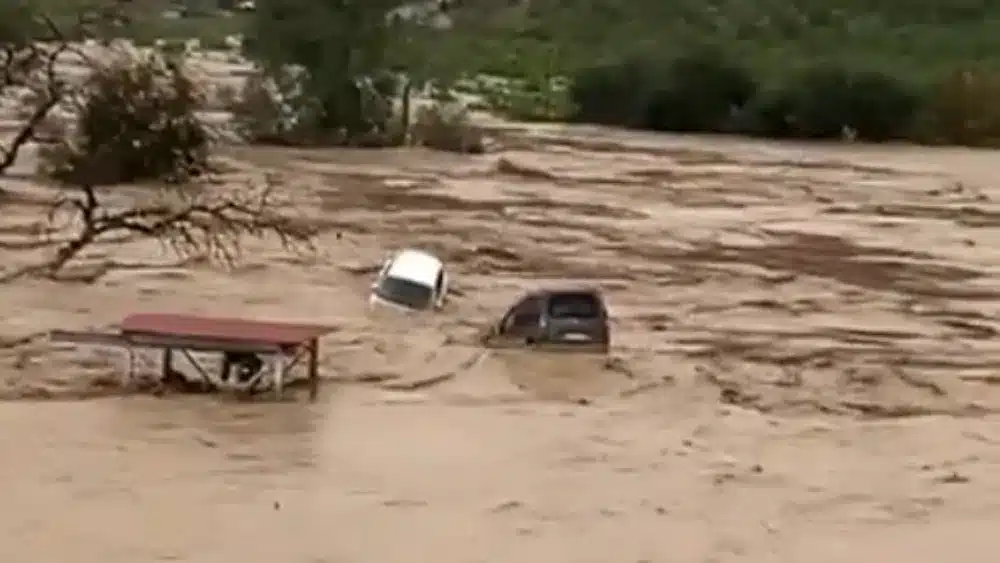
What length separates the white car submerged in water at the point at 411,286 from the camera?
23766 mm

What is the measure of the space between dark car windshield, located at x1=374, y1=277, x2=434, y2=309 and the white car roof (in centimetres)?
6

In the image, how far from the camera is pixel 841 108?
51688mm

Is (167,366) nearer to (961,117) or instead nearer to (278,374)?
(278,374)

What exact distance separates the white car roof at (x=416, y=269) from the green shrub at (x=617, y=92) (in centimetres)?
2868

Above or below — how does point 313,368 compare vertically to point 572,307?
below

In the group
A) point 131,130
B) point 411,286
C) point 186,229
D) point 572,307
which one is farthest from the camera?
point 131,130

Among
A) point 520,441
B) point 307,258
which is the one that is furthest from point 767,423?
point 307,258

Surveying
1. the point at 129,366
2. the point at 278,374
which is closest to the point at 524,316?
the point at 278,374

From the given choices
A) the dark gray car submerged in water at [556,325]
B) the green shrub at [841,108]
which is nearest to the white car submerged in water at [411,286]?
the dark gray car submerged in water at [556,325]

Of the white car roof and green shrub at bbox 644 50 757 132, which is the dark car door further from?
green shrub at bbox 644 50 757 132

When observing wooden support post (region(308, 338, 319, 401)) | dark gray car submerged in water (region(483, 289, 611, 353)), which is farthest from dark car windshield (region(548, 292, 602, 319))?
wooden support post (region(308, 338, 319, 401))

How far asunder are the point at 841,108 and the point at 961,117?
2.80 m

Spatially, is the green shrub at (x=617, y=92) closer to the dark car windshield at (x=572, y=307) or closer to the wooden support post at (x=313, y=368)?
the dark car windshield at (x=572, y=307)

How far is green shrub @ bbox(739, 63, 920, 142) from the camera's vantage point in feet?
169
